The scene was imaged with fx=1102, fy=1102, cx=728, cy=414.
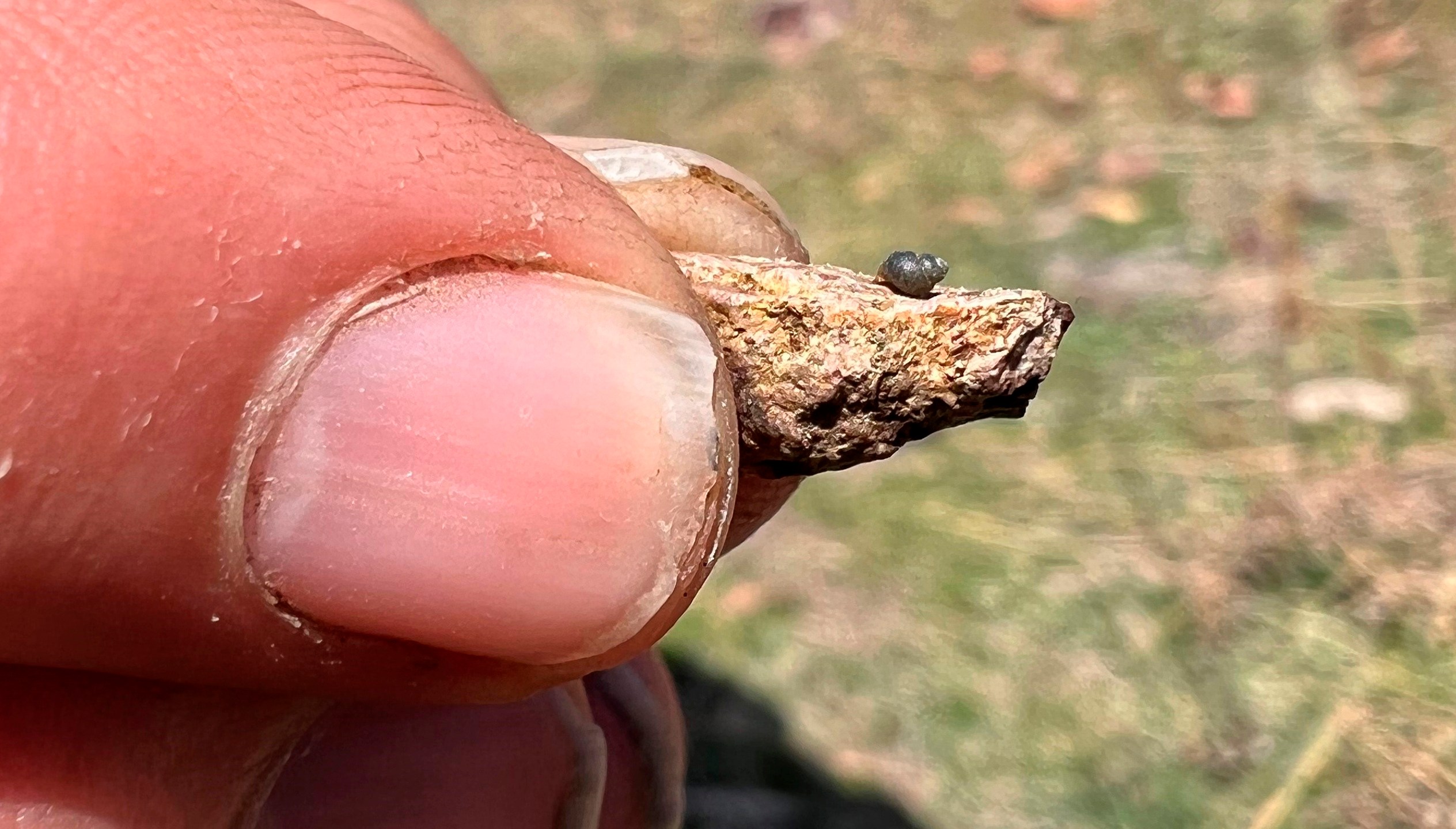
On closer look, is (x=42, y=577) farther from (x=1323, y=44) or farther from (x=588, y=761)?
(x=1323, y=44)

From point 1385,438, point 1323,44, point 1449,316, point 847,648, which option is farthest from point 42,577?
point 1323,44

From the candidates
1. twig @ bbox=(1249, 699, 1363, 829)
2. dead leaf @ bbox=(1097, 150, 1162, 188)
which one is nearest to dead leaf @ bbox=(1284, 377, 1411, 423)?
twig @ bbox=(1249, 699, 1363, 829)

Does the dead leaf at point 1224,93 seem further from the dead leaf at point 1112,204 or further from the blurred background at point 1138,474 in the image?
the dead leaf at point 1112,204

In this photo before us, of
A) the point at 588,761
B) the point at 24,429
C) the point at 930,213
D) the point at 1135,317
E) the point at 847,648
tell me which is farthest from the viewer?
the point at 930,213

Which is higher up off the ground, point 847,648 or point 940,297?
point 940,297

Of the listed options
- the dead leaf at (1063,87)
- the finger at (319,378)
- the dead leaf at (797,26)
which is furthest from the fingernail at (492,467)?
the dead leaf at (797,26)

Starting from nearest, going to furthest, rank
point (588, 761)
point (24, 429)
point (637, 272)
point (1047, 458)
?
point (24, 429), point (637, 272), point (588, 761), point (1047, 458)

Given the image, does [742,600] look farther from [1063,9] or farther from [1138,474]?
[1063,9]
